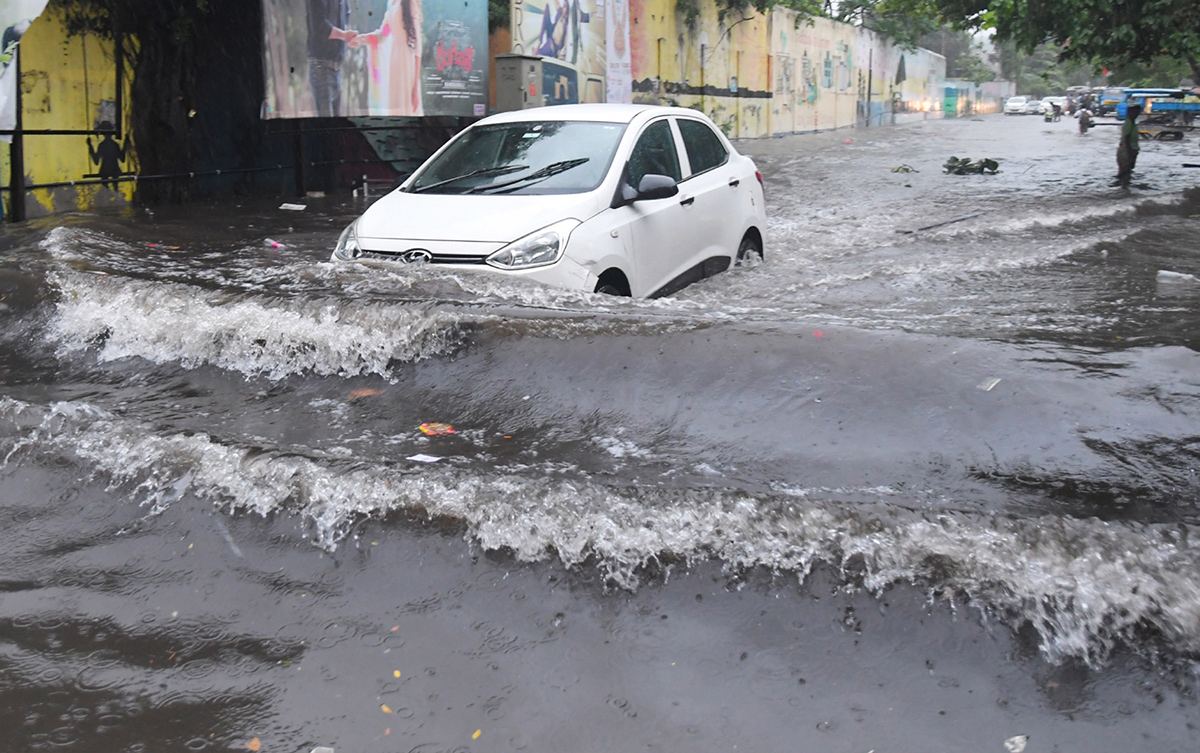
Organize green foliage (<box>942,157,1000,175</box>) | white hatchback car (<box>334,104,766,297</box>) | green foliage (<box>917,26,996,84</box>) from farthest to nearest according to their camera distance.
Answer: green foliage (<box>917,26,996,84</box>) → green foliage (<box>942,157,1000,175</box>) → white hatchback car (<box>334,104,766,297</box>)

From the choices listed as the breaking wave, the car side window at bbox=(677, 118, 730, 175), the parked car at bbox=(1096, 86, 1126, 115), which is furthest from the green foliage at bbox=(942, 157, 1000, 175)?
the parked car at bbox=(1096, 86, 1126, 115)

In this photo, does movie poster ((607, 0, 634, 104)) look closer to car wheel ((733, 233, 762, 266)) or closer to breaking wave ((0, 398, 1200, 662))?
car wheel ((733, 233, 762, 266))

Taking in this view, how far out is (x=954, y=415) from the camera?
4.63 metres

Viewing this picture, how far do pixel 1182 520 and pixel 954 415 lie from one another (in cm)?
109

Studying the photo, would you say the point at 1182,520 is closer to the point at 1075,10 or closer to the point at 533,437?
the point at 533,437

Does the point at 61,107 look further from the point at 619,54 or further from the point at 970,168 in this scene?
the point at 970,168

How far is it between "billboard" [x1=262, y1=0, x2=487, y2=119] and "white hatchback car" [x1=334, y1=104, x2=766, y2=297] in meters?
5.76

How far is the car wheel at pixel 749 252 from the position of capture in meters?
8.60

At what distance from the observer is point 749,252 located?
28.9 feet

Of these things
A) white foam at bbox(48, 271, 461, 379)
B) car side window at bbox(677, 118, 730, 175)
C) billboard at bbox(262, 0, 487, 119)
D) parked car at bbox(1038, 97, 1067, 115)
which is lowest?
white foam at bbox(48, 271, 461, 379)

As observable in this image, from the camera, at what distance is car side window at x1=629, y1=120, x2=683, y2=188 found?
722 cm

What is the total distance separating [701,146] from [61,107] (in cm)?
774

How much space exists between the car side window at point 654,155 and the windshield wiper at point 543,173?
1.17 feet

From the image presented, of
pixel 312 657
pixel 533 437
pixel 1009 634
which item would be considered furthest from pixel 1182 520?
pixel 312 657
